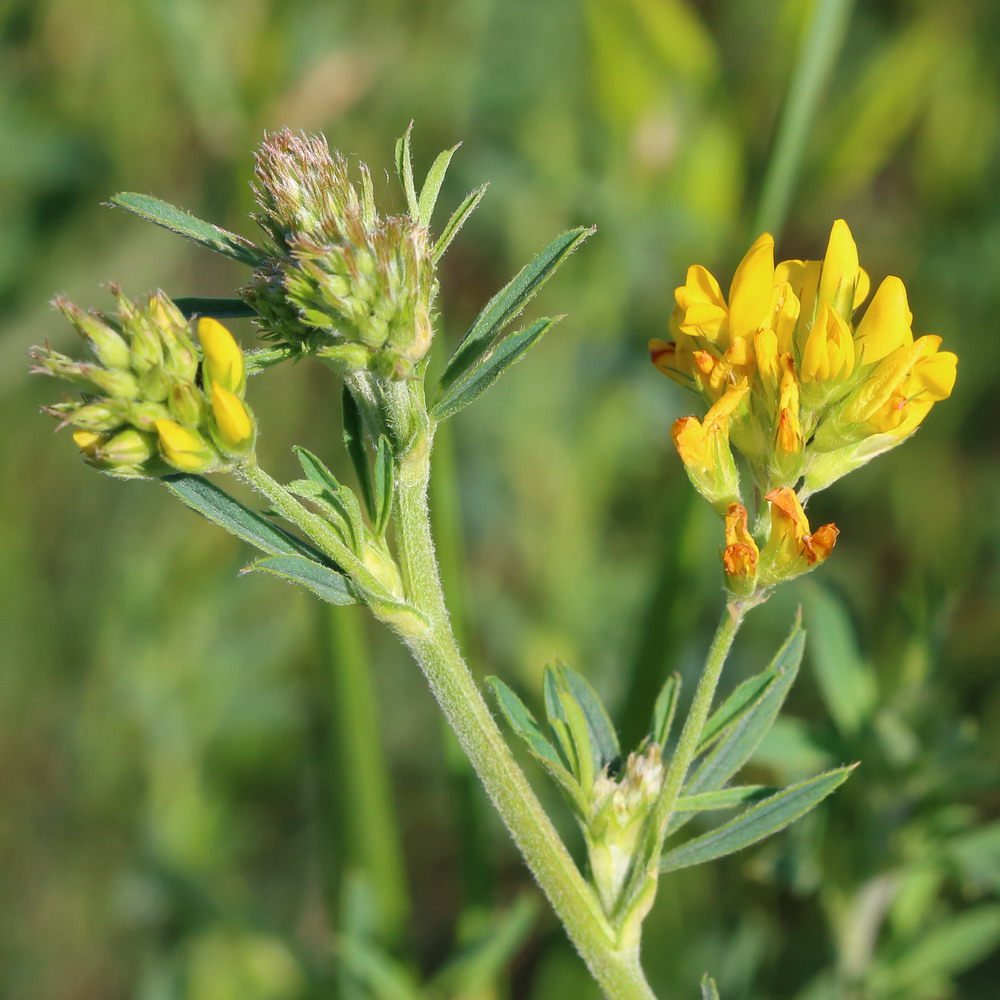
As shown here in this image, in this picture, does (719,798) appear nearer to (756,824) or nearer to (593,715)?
(756,824)

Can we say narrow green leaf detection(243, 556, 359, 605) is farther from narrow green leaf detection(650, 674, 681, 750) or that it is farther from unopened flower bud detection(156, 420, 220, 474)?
narrow green leaf detection(650, 674, 681, 750)

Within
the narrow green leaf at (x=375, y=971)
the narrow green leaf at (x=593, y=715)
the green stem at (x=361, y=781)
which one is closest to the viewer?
the narrow green leaf at (x=593, y=715)

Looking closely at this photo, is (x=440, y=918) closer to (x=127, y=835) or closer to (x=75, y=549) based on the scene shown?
(x=127, y=835)

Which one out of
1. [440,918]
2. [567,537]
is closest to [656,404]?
[567,537]

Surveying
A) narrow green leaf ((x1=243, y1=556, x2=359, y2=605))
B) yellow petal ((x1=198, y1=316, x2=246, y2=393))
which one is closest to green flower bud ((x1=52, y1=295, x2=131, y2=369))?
yellow petal ((x1=198, y1=316, x2=246, y2=393))

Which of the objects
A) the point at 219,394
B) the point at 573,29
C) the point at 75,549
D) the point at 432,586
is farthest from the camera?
the point at 573,29

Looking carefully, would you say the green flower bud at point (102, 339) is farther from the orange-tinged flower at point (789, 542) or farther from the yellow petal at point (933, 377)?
the yellow petal at point (933, 377)

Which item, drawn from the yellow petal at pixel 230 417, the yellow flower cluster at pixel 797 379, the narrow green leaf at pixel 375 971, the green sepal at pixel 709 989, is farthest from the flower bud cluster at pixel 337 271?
the narrow green leaf at pixel 375 971
